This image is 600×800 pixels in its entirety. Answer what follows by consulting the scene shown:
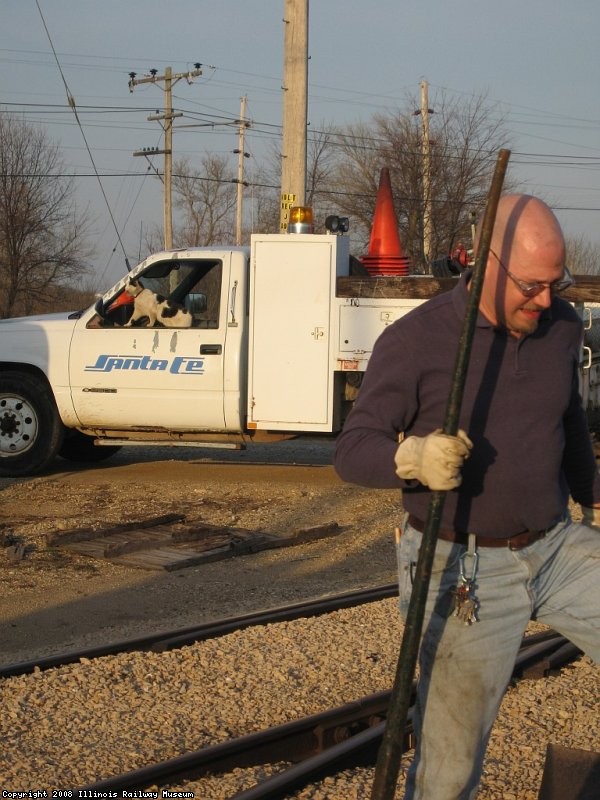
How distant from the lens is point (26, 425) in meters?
11.7

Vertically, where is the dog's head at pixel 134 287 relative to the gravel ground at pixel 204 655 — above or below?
above

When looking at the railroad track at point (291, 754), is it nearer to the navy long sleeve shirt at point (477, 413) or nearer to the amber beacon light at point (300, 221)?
the navy long sleeve shirt at point (477, 413)

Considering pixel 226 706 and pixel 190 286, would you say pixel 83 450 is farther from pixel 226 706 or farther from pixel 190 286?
pixel 226 706

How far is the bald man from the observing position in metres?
3.02

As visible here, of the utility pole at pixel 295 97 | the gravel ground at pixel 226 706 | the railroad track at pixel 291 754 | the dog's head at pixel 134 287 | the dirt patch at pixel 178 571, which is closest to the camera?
the railroad track at pixel 291 754

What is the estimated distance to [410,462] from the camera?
2811mm

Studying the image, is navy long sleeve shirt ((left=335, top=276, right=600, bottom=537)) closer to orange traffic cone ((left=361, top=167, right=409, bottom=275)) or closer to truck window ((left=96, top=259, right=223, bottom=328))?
truck window ((left=96, top=259, right=223, bottom=328))

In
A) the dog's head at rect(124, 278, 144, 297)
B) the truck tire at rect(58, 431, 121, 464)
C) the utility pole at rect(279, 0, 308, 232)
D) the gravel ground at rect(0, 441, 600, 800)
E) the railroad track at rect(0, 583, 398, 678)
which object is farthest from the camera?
the utility pole at rect(279, 0, 308, 232)

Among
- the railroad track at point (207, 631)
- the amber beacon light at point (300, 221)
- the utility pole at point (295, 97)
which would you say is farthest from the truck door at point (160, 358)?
the utility pole at point (295, 97)

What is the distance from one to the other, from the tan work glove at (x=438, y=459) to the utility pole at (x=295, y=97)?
1266 centimetres

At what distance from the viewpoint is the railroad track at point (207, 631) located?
5.79m

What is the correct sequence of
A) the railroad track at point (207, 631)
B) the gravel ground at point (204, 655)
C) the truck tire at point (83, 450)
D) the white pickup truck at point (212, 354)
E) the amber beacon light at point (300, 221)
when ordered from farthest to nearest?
the truck tire at point (83, 450) → the amber beacon light at point (300, 221) → the white pickup truck at point (212, 354) → the railroad track at point (207, 631) → the gravel ground at point (204, 655)

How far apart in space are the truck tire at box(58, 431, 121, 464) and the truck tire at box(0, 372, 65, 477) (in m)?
1.23

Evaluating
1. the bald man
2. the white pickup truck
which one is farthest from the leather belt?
the white pickup truck
